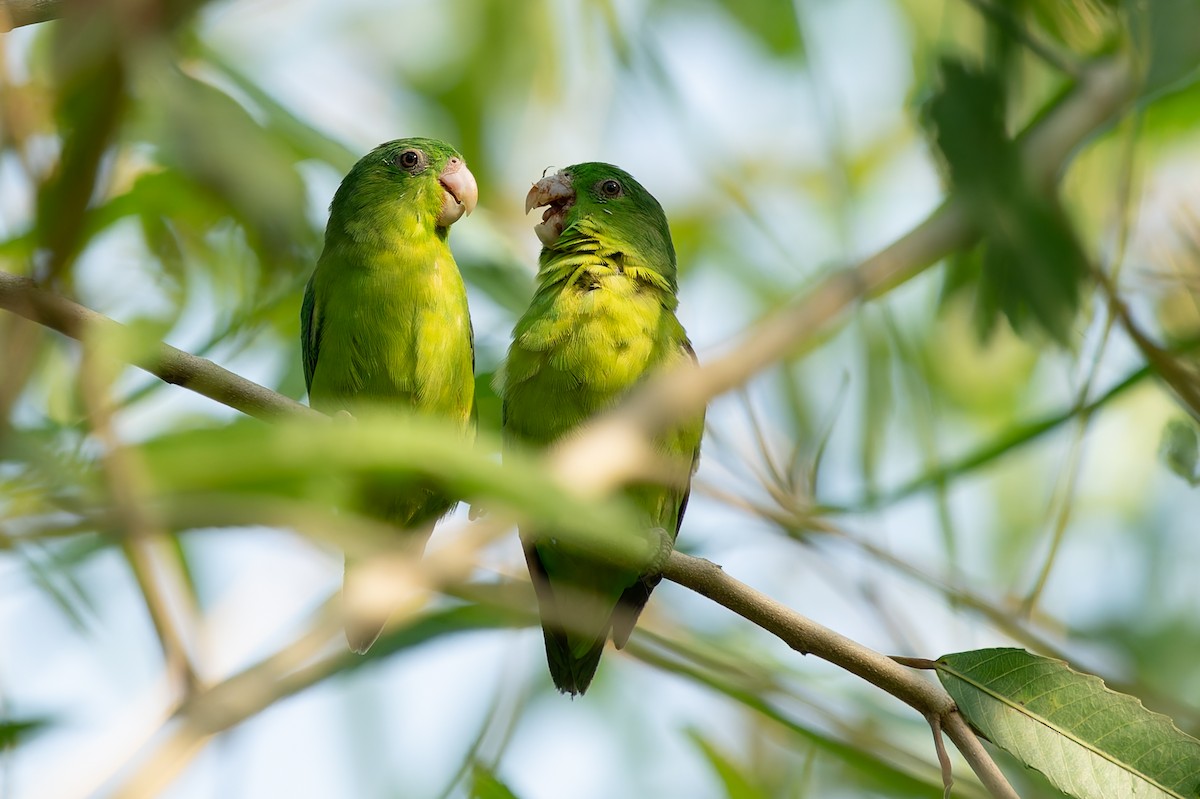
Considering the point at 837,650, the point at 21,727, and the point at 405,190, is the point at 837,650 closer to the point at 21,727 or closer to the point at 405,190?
the point at 21,727

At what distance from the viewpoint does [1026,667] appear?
263cm

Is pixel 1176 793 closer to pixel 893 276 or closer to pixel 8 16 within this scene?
pixel 893 276

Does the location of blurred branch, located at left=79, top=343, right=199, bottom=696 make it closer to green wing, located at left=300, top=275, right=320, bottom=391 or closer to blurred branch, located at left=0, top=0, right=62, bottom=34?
blurred branch, located at left=0, top=0, right=62, bottom=34

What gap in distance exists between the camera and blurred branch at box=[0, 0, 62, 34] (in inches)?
66.9

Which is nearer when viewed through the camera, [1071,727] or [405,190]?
[1071,727]

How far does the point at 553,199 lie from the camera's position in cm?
459

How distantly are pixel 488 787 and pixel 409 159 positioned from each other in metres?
2.61

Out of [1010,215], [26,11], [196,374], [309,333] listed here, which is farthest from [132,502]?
[309,333]

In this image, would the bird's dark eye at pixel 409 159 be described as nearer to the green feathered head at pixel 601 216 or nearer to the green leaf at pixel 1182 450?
the green feathered head at pixel 601 216

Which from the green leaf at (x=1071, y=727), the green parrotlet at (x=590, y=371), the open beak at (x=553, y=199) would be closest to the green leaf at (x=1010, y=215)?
the green leaf at (x=1071, y=727)

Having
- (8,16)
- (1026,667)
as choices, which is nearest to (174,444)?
(8,16)

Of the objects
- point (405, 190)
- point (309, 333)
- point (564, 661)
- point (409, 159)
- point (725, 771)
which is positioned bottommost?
point (725, 771)

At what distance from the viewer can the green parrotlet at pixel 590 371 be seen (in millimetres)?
3840

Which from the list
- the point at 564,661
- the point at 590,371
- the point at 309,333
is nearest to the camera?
the point at 590,371
